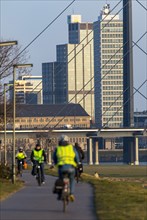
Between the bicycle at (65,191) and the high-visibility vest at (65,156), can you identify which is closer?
the bicycle at (65,191)

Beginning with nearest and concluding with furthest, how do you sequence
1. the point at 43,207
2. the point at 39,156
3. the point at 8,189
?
the point at 43,207 < the point at 8,189 < the point at 39,156

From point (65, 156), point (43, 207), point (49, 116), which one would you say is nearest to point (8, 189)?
point (43, 207)

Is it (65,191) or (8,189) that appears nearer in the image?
(65,191)

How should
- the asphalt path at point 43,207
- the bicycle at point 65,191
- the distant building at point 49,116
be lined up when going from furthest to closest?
1. the distant building at point 49,116
2. the bicycle at point 65,191
3. the asphalt path at point 43,207

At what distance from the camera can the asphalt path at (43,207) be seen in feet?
74.6

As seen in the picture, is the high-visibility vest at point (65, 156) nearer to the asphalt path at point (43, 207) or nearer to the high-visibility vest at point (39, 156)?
the asphalt path at point (43, 207)

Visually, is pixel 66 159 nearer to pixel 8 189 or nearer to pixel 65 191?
pixel 65 191

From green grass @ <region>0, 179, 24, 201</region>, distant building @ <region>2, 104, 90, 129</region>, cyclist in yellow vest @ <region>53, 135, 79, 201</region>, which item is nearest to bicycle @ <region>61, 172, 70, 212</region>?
cyclist in yellow vest @ <region>53, 135, 79, 201</region>

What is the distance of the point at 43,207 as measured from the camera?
84.1ft

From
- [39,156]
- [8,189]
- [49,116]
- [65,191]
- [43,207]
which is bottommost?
[43,207]

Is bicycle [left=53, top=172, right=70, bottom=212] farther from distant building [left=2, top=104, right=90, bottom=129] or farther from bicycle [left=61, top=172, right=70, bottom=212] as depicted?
distant building [left=2, top=104, right=90, bottom=129]

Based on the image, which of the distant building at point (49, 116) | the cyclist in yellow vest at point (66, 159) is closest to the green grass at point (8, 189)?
the cyclist in yellow vest at point (66, 159)

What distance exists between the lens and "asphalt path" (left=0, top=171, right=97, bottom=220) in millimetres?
22734

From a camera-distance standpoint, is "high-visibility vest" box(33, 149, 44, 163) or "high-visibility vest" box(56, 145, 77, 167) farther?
"high-visibility vest" box(33, 149, 44, 163)
